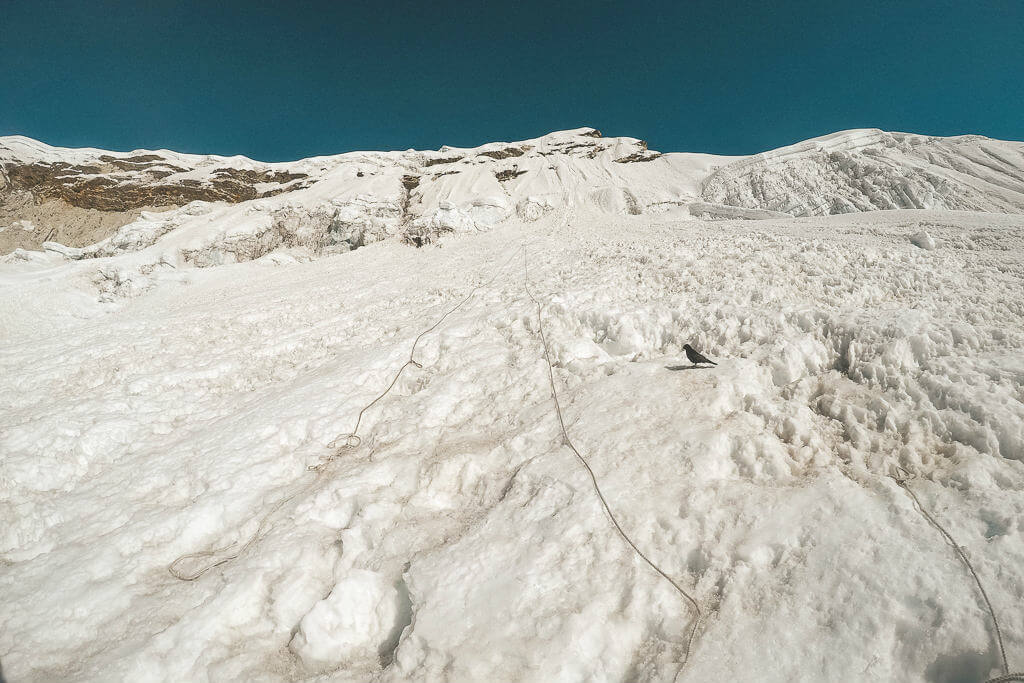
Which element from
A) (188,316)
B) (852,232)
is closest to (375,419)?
(188,316)

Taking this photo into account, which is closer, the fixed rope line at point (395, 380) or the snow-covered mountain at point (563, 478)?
the snow-covered mountain at point (563, 478)

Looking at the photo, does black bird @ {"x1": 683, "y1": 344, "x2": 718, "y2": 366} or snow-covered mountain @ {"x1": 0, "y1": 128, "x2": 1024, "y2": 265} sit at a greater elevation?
snow-covered mountain @ {"x1": 0, "y1": 128, "x2": 1024, "y2": 265}

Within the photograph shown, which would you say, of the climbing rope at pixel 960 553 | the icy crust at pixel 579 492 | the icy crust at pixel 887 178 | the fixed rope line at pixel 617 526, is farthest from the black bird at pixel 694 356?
the icy crust at pixel 887 178

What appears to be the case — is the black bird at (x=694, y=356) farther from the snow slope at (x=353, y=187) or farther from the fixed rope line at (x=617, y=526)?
the snow slope at (x=353, y=187)

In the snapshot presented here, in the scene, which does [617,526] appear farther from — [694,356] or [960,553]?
[694,356]

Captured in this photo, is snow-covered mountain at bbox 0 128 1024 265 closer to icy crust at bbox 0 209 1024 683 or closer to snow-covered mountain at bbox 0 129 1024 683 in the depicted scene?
snow-covered mountain at bbox 0 129 1024 683

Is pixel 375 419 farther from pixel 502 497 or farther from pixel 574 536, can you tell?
pixel 574 536

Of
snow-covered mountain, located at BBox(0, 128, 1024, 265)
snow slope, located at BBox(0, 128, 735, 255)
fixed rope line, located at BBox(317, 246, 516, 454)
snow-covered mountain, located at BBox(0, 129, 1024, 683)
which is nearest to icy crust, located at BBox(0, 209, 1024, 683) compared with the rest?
snow-covered mountain, located at BBox(0, 129, 1024, 683)
